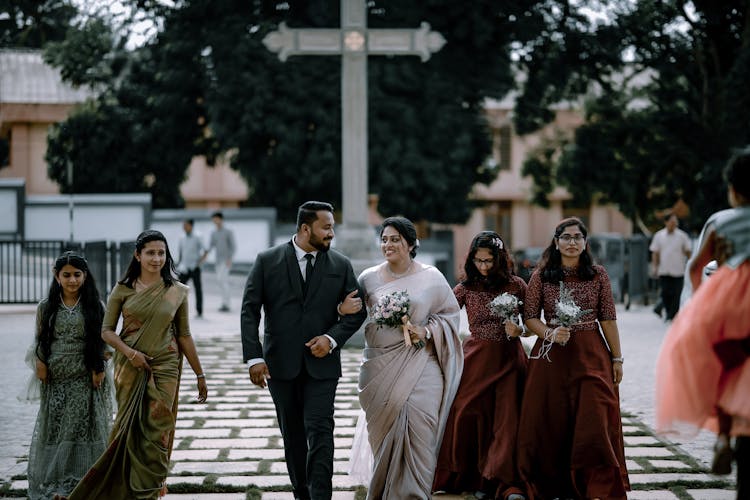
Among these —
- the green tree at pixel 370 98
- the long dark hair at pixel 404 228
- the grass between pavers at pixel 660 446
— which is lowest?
the grass between pavers at pixel 660 446

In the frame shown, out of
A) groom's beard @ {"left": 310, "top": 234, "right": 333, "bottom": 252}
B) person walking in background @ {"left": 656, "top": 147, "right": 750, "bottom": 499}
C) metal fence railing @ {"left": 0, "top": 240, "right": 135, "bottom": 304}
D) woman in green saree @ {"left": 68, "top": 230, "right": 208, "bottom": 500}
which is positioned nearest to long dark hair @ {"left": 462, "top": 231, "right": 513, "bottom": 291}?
groom's beard @ {"left": 310, "top": 234, "right": 333, "bottom": 252}

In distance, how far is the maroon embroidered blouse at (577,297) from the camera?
646 cm

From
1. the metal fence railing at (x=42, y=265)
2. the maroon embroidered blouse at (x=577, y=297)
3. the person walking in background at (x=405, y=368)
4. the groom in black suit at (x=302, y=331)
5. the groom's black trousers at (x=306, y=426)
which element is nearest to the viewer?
the groom's black trousers at (x=306, y=426)

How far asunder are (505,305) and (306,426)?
147 cm

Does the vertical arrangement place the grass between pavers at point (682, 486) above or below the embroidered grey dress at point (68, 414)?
below

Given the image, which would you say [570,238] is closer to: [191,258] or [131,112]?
[191,258]

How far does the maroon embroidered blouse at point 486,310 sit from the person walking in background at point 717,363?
2.37m

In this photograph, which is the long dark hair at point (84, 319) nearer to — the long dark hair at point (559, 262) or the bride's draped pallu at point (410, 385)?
the bride's draped pallu at point (410, 385)

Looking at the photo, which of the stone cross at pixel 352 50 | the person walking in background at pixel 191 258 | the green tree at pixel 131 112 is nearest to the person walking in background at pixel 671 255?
the stone cross at pixel 352 50

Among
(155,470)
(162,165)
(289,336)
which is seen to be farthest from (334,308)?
(162,165)

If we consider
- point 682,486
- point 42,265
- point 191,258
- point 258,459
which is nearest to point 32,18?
point 42,265

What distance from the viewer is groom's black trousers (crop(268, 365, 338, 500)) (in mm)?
5902

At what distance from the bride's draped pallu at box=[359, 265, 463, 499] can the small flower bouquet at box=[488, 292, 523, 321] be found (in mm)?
259

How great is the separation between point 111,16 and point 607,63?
504 inches
